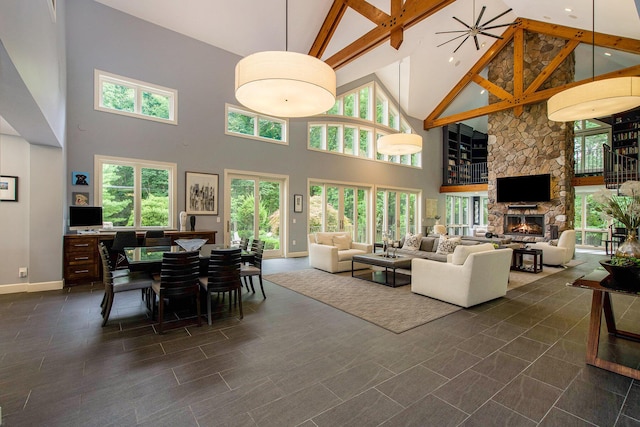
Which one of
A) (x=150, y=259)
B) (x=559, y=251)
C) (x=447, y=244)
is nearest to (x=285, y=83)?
(x=150, y=259)

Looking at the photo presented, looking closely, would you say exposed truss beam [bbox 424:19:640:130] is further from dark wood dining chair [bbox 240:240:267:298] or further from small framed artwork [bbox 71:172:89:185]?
small framed artwork [bbox 71:172:89:185]

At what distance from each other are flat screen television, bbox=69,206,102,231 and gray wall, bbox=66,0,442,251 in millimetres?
479

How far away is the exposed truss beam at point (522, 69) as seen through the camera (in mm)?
7316

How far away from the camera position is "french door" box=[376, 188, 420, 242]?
10.9 m

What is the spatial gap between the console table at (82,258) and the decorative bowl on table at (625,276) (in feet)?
22.3

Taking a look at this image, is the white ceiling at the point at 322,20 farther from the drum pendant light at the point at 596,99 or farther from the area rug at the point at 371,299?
the area rug at the point at 371,299

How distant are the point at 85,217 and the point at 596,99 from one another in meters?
8.64

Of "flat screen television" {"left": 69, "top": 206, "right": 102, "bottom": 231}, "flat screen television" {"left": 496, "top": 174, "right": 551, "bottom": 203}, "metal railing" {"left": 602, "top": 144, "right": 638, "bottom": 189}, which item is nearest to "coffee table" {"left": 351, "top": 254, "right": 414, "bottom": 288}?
"flat screen television" {"left": 69, "top": 206, "right": 102, "bottom": 231}

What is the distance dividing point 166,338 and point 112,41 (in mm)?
6058

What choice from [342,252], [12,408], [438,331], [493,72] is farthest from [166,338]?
[493,72]

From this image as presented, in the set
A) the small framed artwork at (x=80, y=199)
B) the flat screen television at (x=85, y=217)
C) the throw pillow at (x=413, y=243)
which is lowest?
the throw pillow at (x=413, y=243)

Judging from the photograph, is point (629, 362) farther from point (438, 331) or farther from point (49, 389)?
point (49, 389)

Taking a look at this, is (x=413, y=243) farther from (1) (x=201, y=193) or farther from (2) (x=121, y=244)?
(2) (x=121, y=244)

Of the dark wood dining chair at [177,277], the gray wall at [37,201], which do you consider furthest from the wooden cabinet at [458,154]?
the gray wall at [37,201]
